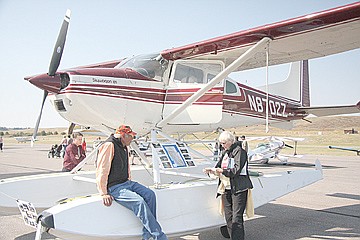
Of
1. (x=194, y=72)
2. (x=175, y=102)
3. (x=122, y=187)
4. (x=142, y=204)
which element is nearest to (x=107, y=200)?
(x=122, y=187)

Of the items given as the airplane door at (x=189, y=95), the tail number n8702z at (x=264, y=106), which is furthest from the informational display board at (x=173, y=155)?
the tail number n8702z at (x=264, y=106)

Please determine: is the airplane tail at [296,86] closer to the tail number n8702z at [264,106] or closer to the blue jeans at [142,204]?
the tail number n8702z at [264,106]

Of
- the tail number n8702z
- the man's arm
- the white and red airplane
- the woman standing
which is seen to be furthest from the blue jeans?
the tail number n8702z

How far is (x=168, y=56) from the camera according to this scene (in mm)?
6301

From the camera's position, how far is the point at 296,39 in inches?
231

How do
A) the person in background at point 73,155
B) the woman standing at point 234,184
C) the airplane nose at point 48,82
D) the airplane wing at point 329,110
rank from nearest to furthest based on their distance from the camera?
the woman standing at point 234,184 < the airplane nose at point 48,82 < the person in background at point 73,155 < the airplane wing at point 329,110

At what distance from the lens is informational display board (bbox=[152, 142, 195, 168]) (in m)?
5.62

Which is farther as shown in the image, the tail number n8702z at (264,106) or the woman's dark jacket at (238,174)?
the tail number n8702z at (264,106)

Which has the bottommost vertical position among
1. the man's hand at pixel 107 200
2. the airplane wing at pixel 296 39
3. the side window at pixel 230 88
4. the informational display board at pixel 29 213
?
the informational display board at pixel 29 213

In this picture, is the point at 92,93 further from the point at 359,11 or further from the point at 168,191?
the point at 359,11

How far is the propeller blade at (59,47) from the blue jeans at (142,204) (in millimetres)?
2284

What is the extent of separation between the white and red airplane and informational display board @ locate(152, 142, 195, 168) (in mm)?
506

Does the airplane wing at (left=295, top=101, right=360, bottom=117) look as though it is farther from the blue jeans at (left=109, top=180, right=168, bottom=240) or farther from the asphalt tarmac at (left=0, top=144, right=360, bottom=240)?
the blue jeans at (left=109, top=180, right=168, bottom=240)

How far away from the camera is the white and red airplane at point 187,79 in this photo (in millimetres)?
5379
